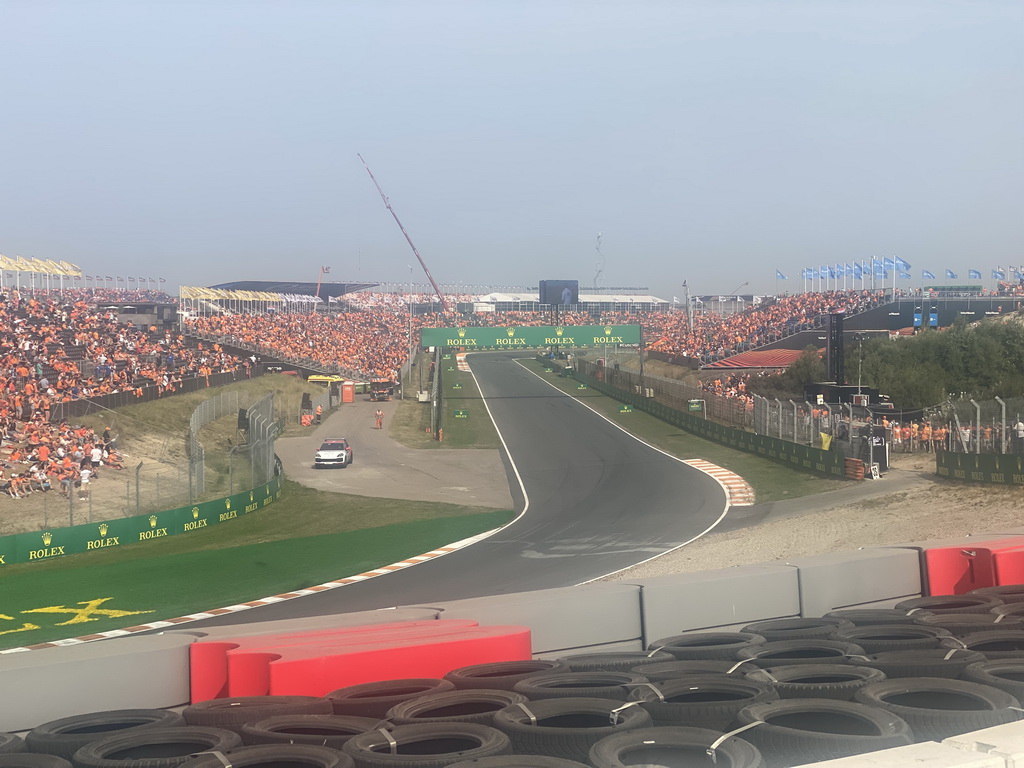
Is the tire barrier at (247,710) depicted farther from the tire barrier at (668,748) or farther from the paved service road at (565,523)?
the paved service road at (565,523)

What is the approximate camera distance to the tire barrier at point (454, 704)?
5.79 m

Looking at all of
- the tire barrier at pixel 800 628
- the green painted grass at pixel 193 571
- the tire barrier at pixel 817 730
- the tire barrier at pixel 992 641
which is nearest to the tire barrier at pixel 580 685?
the tire barrier at pixel 817 730

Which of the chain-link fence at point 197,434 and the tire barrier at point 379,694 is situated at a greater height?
the tire barrier at point 379,694

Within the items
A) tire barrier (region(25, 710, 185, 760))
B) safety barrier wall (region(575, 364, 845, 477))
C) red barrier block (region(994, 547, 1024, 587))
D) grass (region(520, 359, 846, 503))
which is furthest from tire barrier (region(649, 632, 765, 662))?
safety barrier wall (region(575, 364, 845, 477))

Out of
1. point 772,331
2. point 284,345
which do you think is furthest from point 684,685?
point 772,331

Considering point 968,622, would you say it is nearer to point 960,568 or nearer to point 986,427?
point 960,568

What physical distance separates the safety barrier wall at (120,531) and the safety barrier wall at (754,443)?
19.6 meters

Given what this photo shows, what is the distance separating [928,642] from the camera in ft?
23.0

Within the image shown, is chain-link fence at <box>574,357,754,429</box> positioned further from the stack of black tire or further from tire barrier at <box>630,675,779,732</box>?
tire barrier at <box>630,675,779,732</box>

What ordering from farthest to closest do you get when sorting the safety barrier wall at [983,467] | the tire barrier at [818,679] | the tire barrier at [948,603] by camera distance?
the safety barrier wall at [983,467] → the tire barrier at [948,603] → the tire barrier at [818,679]

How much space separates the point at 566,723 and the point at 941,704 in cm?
199

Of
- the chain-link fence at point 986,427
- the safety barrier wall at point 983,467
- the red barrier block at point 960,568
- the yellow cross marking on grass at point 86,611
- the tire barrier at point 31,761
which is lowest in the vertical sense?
the yellow cross marking on grass at point 86,611

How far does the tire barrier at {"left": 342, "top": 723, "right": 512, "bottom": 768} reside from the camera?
4.82 meters

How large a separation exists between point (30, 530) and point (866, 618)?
73.6ft
